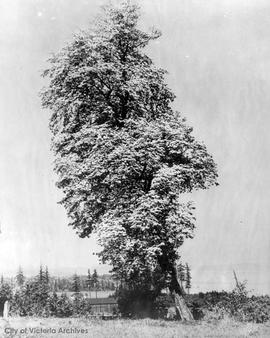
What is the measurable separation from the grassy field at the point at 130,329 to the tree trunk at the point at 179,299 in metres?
1.21

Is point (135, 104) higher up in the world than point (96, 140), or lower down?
higher up

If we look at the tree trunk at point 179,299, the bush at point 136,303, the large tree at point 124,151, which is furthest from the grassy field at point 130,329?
the bush at point 136,303

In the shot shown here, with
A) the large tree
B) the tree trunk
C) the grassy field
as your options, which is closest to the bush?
the large tree

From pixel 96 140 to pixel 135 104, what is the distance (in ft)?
11.1

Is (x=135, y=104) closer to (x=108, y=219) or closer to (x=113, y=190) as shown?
(x=113, y=190)

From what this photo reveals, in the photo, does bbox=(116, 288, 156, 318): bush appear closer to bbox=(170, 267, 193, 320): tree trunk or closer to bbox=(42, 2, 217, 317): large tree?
bbox=(42, 2, 217, 317): large tree

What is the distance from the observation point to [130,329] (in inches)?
559

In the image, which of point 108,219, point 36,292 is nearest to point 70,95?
point 108,219

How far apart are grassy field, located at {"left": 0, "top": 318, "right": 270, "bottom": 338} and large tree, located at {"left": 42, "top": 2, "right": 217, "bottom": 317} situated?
7.44 ft

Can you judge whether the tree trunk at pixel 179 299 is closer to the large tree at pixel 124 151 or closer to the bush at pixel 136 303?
the large tree at pixel 124 151

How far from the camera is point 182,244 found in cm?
1736

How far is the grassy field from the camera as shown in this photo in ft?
42.5

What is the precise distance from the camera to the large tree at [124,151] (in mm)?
16391

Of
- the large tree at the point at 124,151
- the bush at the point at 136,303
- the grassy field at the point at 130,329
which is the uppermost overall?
the large tree at the point at 124,151
